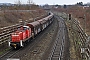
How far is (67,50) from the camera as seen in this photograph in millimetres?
29719

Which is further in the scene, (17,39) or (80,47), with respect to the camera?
(17,39)

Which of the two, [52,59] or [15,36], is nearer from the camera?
[52,59]

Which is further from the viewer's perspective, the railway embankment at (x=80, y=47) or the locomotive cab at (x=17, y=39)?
the locomotive cab at (x=17, y=39)

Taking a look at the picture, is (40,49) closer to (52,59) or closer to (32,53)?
(32,53)

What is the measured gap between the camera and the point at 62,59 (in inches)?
965

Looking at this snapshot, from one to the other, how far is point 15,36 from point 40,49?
4039mm

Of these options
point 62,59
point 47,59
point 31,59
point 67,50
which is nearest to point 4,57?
point 31,59

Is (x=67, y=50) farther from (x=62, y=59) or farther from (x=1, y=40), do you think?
(x=1, y=40)

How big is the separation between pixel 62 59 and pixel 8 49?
9713 millimetres

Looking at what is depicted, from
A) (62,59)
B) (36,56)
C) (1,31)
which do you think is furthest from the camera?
(1,31)

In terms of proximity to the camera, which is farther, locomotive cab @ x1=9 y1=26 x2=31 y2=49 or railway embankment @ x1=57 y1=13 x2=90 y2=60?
locomotive cab @ x1=9 y1=26 x2=31 y2=49

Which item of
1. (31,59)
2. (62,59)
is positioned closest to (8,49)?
(31,59)

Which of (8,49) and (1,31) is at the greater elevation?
(1,31)

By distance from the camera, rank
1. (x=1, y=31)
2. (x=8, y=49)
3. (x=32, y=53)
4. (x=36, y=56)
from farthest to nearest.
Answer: (x=1, y=31), (x=8, y=49), (x=32, y=53), (x=36, y=56)
